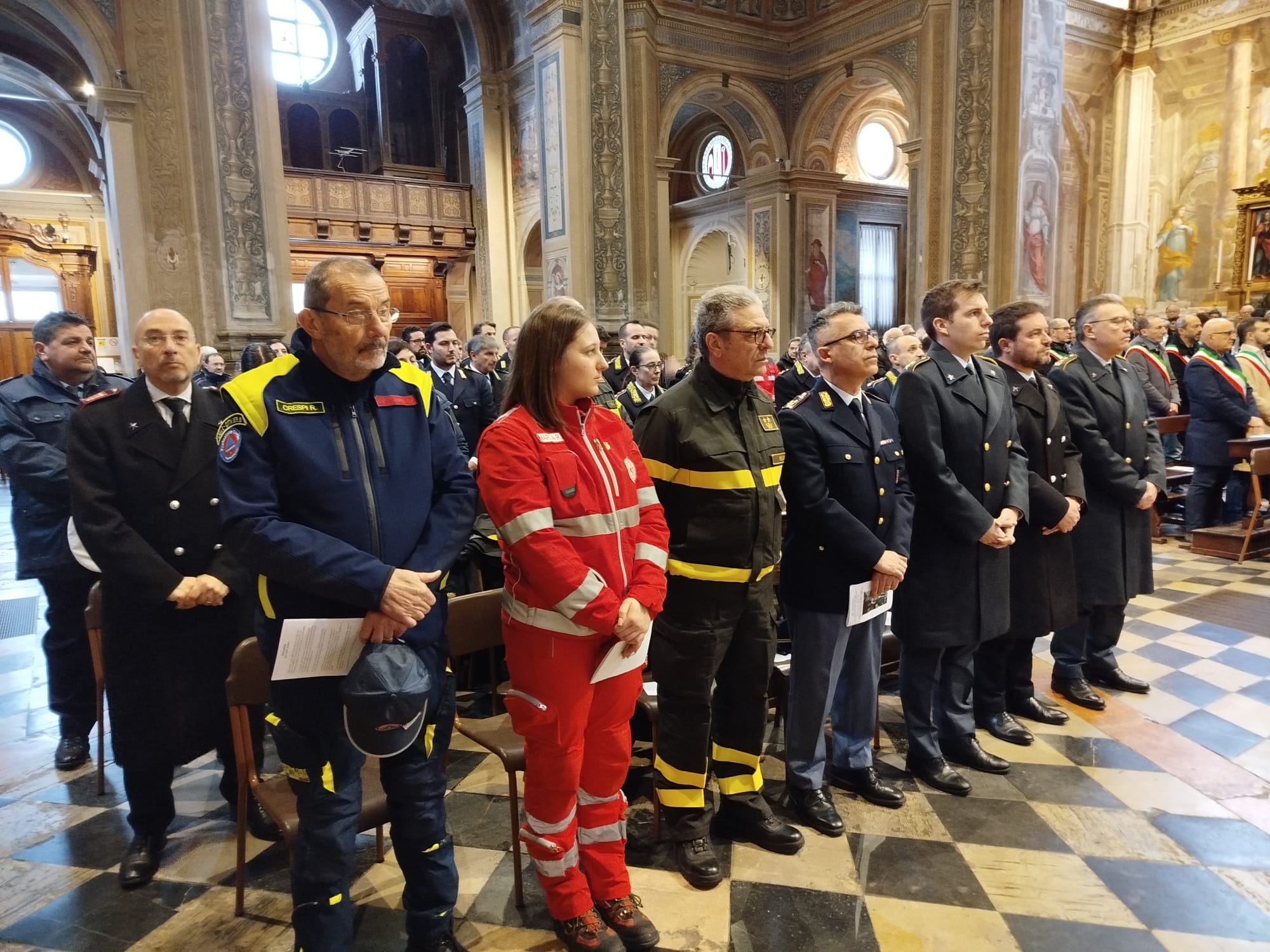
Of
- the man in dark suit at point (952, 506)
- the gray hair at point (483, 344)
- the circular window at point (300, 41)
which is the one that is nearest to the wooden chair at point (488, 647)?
the man in dark suit at point (952, 506)

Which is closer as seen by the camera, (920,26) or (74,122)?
(920,26)

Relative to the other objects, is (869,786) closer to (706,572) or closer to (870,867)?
(870,867)

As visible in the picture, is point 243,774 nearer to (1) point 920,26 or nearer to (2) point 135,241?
(2) point 135,241

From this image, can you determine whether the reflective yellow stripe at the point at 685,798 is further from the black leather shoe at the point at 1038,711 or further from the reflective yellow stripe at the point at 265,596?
the black leather shoe at the point at 1038,711

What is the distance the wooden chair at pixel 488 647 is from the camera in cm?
241

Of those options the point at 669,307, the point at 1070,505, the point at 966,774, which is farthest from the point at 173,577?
the point at 669,307

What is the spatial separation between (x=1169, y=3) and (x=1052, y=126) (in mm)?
6792

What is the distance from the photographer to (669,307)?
11500 millimetres

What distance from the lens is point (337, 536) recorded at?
6.17ft

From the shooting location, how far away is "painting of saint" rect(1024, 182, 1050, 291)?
32.8ft

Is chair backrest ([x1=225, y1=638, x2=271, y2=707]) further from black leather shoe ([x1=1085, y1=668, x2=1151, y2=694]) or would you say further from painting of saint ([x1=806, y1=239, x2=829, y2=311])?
painting of saint ([x1=806, y1=239, x2=829, y2=311])

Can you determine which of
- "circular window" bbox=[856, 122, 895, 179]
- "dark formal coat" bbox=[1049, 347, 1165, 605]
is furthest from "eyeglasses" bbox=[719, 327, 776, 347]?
"circular window" bbox=[856, 122, 895, 179]

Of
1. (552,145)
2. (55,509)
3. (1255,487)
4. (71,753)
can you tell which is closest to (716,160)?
(552,145)

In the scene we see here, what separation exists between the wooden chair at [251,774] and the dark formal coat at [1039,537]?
257 centimetres
